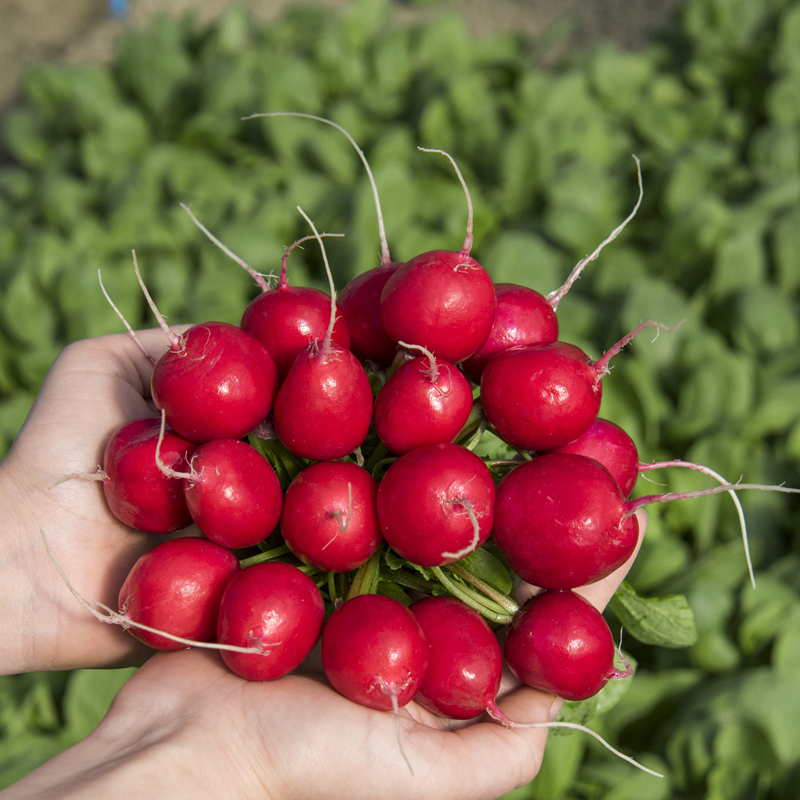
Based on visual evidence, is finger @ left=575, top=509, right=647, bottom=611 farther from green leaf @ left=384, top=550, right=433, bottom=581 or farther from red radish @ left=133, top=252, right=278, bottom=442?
red radish @ left=133, top=252, right=278, bottom=442

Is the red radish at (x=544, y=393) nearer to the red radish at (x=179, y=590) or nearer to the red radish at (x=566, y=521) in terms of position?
the red radish at (x=566, y=521)

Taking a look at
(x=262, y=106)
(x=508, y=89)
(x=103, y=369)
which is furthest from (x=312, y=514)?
(x=508, y=89)

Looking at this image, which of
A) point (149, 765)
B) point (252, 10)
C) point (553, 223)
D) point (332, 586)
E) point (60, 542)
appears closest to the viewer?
point (149, 765)

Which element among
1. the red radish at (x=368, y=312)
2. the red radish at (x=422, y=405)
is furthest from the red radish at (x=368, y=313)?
the red radish at (x=422, y=405)

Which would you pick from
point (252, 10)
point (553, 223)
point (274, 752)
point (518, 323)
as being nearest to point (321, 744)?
point (274, 752)

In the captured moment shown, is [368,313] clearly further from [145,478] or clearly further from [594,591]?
[594,591]

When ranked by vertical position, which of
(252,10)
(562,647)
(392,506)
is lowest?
(562,647)

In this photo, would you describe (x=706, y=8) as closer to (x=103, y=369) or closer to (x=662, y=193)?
(x=662, y=193)
